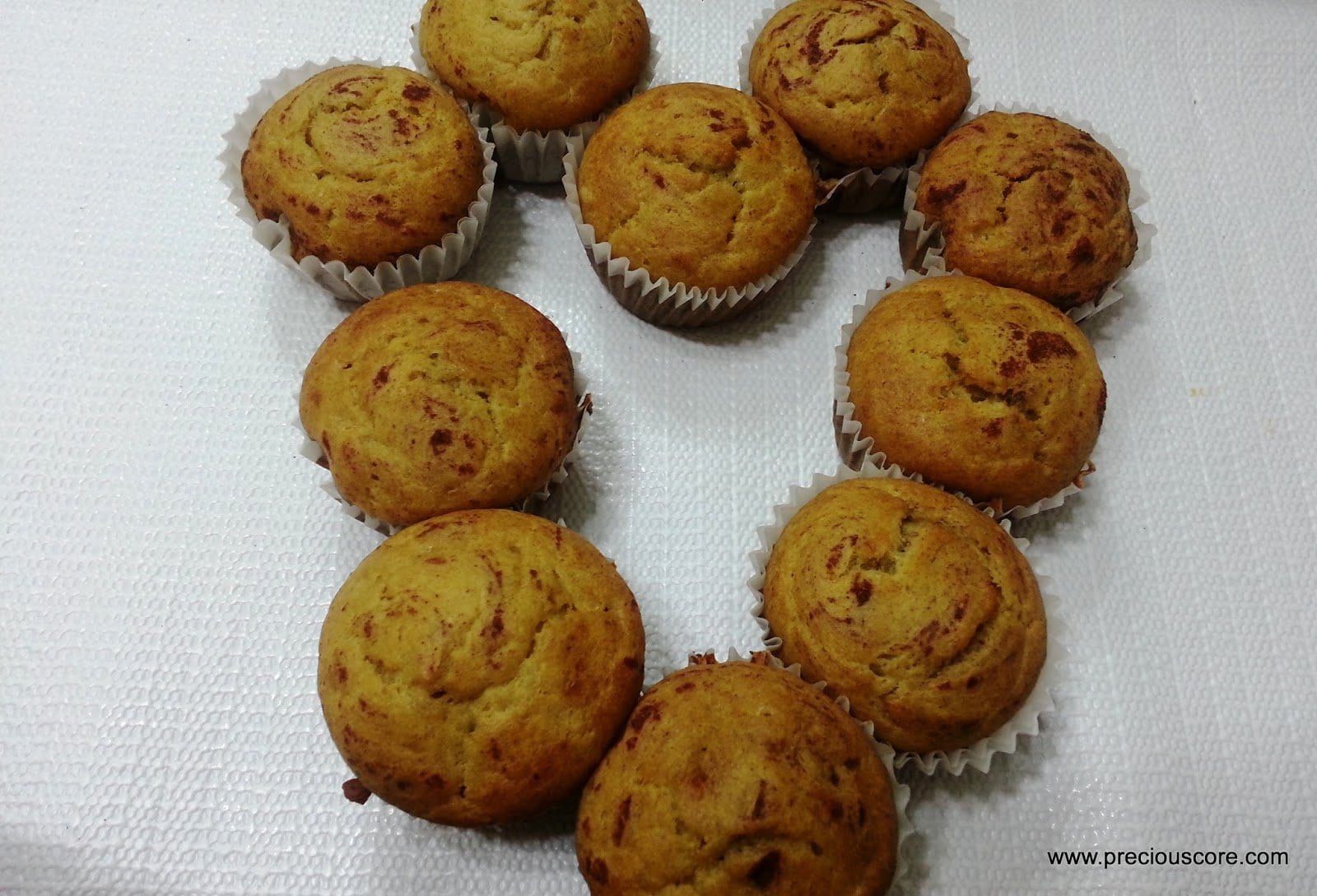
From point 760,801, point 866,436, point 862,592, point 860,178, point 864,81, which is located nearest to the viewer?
point 760,801

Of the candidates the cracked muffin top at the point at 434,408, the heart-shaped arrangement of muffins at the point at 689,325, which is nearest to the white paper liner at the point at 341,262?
the heart-shaped arrangement of muffins at the point at 689,325

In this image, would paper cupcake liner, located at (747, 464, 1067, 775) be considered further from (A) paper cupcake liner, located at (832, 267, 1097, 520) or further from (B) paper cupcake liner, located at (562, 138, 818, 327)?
(B) paper cupcake liner, located at (562, 138, 818, 327)

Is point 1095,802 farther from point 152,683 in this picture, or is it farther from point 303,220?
point 303,220

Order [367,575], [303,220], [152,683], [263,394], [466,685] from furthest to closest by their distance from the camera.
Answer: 1. [263,394]
2. [303,220]
3. [152,683]
4. [367,575]
5. [466,685]

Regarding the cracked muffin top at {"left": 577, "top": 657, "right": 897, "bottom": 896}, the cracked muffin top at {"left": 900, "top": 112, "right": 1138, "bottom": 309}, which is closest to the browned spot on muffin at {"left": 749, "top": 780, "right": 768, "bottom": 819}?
the cracked muffin top at {"left": 577, "top": 657, "right": 897, "bottom": 896}

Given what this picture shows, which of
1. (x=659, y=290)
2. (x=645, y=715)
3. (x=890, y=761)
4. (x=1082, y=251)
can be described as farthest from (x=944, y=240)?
(x=645, y=715)

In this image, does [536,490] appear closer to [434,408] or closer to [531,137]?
[434,408]

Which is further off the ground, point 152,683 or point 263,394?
point 263,394

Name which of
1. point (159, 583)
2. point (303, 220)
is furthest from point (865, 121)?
point (159, 583)
